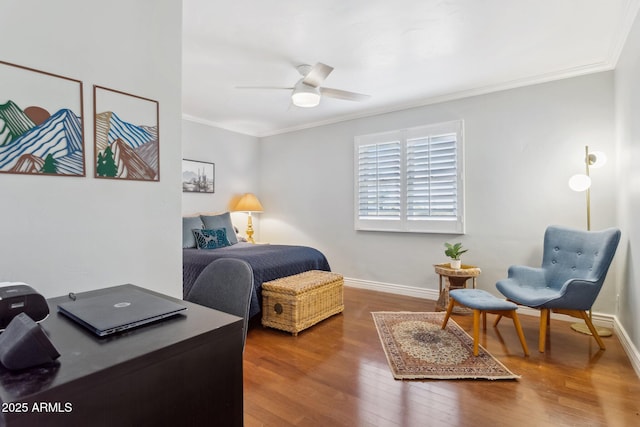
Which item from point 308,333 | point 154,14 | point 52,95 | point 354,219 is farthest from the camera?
point 354,219

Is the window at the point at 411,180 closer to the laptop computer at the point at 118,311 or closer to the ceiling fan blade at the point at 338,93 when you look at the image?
the ceiling fan blade at the point at 338,93

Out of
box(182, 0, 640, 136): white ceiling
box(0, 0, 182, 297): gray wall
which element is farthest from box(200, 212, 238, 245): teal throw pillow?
box(0, 0, 182, 297): gray wall

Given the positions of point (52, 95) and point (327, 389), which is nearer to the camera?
point (52, 95)

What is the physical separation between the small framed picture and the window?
88.5 inches

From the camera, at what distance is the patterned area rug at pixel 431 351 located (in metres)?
2.17

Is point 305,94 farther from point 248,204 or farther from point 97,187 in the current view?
point 248,204

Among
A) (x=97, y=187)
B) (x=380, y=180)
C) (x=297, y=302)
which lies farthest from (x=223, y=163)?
(x=97, y=187)

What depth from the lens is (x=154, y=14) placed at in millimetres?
1750

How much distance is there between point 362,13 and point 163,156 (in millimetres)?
1666

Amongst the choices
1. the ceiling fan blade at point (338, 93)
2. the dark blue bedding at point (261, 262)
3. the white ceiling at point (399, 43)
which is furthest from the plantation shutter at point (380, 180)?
the ceiling fan blade at point (338, 93)

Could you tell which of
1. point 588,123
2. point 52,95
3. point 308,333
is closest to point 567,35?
point 588,123

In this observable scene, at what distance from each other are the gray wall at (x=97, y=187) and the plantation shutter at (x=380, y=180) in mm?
3005

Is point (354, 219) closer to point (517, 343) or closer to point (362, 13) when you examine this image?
point (517, 343)

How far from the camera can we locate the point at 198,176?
15.8 ft
